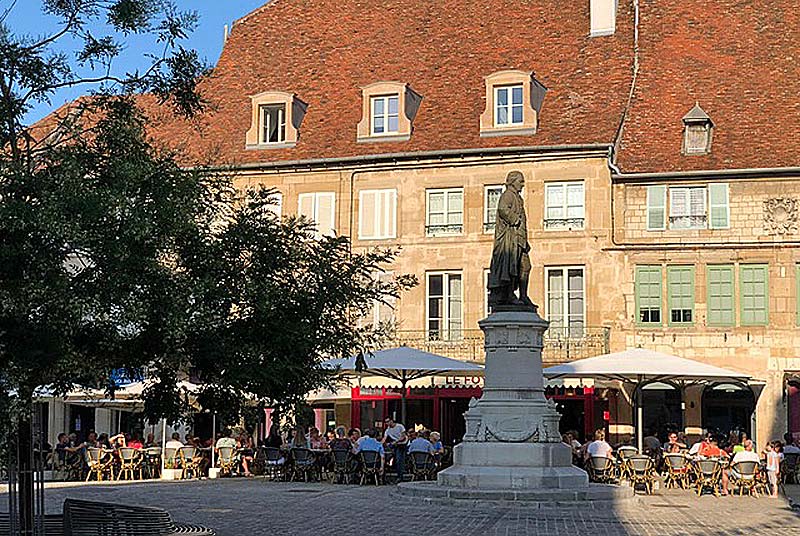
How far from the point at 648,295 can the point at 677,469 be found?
886cm

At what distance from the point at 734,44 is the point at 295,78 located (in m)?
11.8

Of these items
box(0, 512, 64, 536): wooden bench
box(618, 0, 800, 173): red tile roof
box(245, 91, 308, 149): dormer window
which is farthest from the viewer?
box(245, 91, 308, 149): dormer window

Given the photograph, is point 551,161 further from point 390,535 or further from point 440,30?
point 390,535

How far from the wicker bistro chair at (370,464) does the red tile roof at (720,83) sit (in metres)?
11.4

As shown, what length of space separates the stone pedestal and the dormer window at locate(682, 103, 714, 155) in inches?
525

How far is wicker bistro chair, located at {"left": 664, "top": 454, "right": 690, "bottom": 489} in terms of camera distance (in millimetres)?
22891

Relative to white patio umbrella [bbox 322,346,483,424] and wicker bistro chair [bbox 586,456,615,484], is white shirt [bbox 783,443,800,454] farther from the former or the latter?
white patio umbrella [bbox 322,346,483,424]

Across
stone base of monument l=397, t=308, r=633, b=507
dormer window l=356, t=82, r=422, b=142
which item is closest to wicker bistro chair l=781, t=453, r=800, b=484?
stone base of monument l=397, t=308, r=633, b=507

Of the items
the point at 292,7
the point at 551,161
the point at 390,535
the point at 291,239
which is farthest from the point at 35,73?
the point at 292,7

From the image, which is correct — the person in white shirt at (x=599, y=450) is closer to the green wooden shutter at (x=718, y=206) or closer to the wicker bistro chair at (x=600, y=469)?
the wicker bistro chair at (x=600, y=469)

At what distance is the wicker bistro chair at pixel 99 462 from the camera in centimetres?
2419

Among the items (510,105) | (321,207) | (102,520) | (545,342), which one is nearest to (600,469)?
(545,342)

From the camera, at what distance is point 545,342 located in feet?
104

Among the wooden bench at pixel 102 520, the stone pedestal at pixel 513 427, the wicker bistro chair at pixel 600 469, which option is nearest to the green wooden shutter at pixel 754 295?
the wicker bistro chair at pixel 600 469
